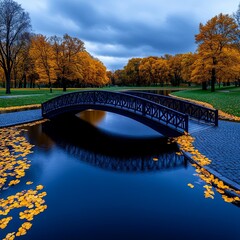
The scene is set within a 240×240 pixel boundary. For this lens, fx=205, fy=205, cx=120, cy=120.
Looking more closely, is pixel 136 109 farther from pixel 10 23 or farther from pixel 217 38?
pixel 217 38

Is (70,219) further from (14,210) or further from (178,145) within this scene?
(178,145)

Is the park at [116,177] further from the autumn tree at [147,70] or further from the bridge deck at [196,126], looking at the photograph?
the autumn tree at [147,70]

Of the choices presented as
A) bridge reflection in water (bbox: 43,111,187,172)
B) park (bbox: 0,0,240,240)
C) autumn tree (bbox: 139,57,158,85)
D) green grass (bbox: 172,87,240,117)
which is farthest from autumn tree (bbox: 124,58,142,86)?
bridge reflection in water (bbox: 43,111,187,172)

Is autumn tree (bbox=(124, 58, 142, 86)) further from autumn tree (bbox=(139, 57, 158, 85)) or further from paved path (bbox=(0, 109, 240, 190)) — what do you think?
paved path (bbox=(0, 109, 240, 190))

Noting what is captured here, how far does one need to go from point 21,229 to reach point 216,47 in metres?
42.9

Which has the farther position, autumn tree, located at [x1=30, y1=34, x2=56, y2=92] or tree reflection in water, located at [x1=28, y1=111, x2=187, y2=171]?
autumn tree, located at [x1=30, y1=34, x2=56, y2=92]

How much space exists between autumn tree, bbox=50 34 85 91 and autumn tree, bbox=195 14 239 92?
27263 mm

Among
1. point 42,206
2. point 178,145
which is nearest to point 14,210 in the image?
point 42,206

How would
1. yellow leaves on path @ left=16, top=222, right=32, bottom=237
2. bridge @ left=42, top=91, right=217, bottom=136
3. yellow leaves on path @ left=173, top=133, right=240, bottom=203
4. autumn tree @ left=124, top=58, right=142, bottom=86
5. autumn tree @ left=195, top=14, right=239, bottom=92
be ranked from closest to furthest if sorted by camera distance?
1. yellow leaves on path @ left=16, top=222, right=32, bottom=237
2. yellow leaves on path @ left=173, top=133, right=240, bottom=203
3. bridge @ left=42, top=91, right=217, bottom=136
4. autumn tree @ left=195, top=14, right=239, bottom=92
5. autumn tree @ left=124, top=58, right=142, bottom=86

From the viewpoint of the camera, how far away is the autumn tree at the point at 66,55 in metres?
45.6

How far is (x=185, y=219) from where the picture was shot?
5074 mm

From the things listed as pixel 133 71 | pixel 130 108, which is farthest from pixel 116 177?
pixel 133 71

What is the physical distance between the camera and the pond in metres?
4.69

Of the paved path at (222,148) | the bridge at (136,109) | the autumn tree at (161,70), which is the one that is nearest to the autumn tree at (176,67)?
the autumn tree at (161,70)
